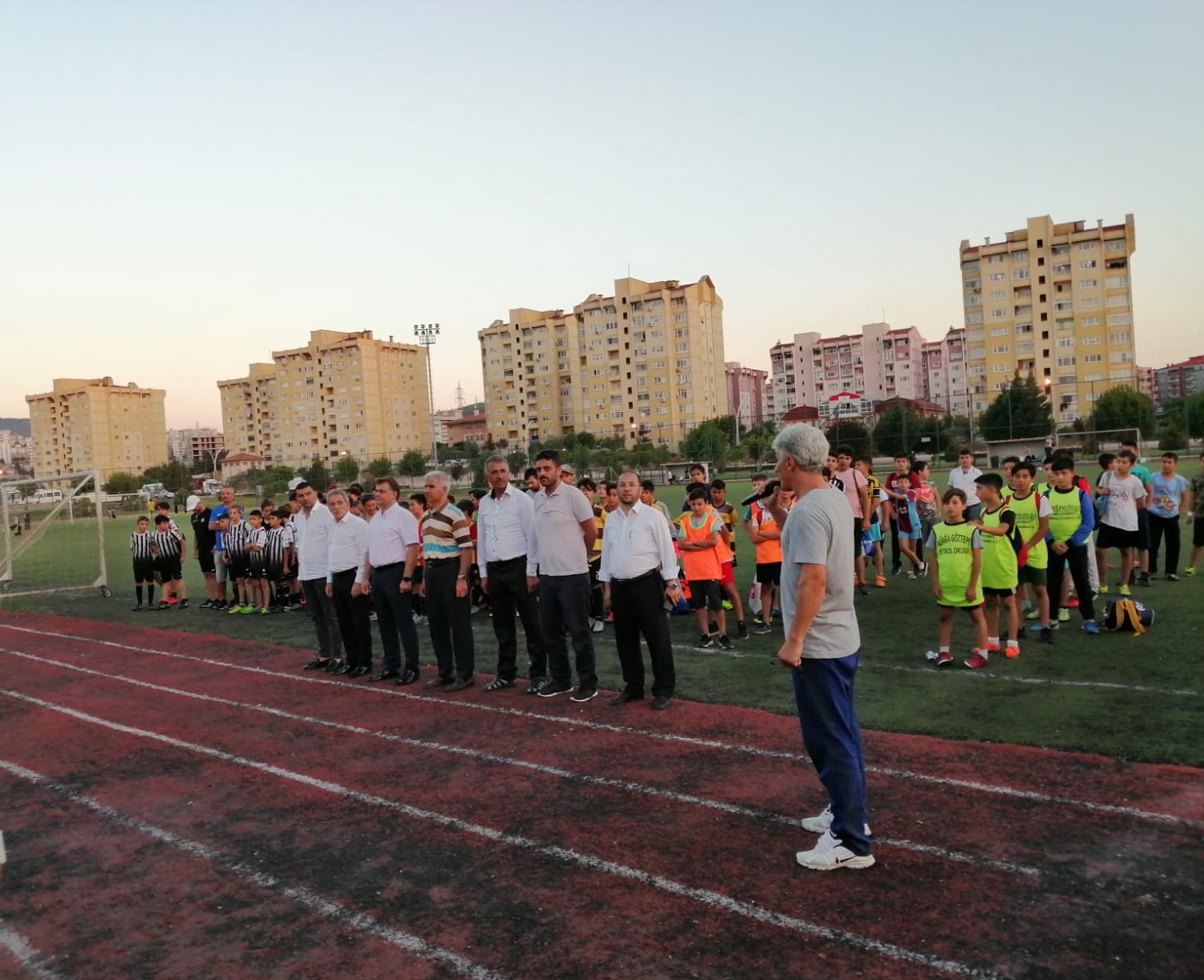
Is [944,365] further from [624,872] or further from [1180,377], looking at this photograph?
[624,872]

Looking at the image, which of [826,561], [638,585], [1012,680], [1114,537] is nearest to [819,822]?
[826,561]

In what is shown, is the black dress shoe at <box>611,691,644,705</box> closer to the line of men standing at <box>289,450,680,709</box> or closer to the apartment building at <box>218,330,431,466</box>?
the line of men standing at <box>289,450,680,709</box>

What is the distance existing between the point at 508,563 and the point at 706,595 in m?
2.38

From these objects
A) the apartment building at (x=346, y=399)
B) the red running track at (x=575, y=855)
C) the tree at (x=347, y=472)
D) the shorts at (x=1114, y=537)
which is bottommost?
the red running track at (x=575, y=855)

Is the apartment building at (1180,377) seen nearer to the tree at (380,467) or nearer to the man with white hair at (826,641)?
the tree at (380,467)

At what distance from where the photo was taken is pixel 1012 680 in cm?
668

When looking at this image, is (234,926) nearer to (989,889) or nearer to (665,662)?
(989,889)

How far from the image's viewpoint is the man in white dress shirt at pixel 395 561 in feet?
25.9

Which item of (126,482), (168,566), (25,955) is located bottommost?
(25,955)

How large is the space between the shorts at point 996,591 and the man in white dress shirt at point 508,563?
390cm

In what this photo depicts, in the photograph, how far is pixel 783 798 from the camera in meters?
4.75

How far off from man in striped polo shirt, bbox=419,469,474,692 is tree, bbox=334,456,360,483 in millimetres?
32562

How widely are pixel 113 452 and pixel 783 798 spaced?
6316 inches

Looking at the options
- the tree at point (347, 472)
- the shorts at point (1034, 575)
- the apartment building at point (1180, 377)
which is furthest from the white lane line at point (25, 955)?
the apartment building at point (1180, 377)
